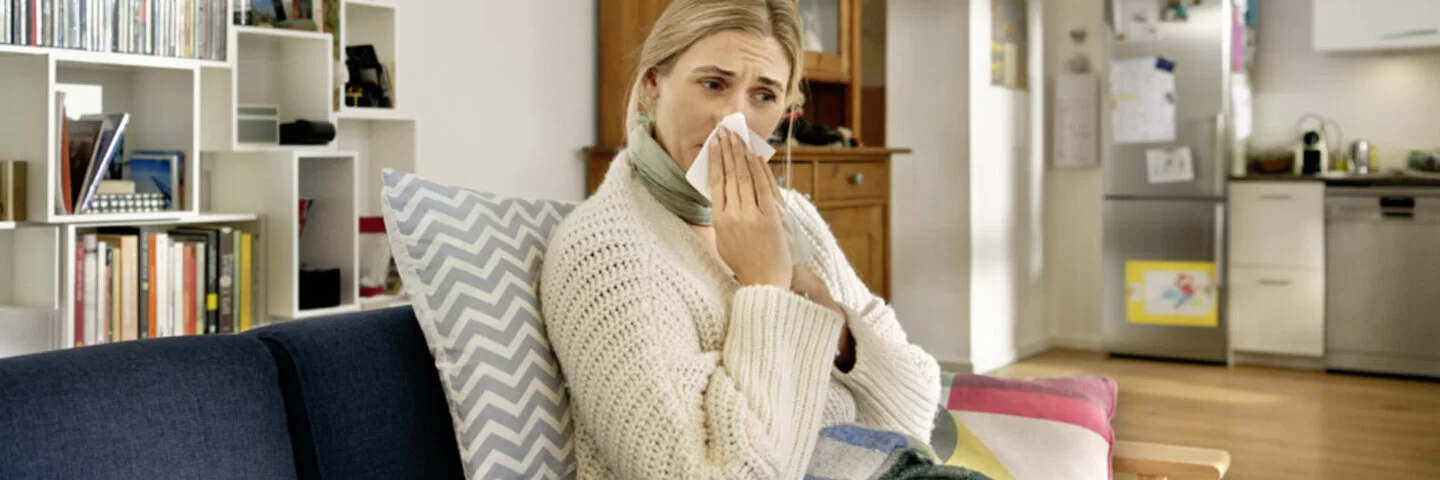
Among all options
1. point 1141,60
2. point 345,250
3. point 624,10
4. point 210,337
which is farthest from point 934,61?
point 210,337

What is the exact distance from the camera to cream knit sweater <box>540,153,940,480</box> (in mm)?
1345

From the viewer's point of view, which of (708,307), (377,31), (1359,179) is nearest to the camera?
(708,307)

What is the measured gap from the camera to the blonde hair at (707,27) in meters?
1.68

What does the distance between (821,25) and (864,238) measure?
746mm

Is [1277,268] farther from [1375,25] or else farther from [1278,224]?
[1375,25]

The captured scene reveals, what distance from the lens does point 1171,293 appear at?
586cm

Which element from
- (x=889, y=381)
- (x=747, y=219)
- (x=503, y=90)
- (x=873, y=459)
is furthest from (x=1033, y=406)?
(x=503, y=90)

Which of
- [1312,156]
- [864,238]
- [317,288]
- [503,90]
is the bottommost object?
[317,288]

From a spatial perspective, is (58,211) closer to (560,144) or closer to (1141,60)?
(560,144)

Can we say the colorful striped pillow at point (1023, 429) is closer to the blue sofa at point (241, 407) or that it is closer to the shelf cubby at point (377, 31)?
the blue sofa at point (241, 407)

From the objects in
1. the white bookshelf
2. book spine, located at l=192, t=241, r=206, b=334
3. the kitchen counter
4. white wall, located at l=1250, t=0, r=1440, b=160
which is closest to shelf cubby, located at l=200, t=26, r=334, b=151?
the white bookshelf

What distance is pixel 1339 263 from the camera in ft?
18.2

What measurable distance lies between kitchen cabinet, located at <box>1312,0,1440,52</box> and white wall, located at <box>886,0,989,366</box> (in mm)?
1420

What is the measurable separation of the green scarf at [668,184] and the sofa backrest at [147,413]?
527mm
